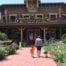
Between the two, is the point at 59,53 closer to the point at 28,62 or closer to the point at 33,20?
the point at 28,62

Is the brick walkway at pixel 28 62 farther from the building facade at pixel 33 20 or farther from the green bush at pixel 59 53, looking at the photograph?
the building facade at pixel 33 20

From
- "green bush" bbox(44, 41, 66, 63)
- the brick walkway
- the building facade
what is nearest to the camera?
"green bush" bbox(44, 41, 66, 63)

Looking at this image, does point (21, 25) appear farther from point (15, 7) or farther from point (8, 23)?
point (15, 7)

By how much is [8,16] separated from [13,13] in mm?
980

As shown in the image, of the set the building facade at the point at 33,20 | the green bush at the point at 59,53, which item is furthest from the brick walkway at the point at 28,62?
the building facade at the point at 33,20

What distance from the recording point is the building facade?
149 ft

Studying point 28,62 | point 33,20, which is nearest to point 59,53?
point 28,62

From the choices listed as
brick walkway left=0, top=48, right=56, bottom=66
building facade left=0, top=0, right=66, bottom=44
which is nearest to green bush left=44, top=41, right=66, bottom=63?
brick walkway left=0, top=48, right=56, bottom=66

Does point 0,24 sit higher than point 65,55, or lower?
lower

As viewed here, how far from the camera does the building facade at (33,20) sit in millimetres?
45531

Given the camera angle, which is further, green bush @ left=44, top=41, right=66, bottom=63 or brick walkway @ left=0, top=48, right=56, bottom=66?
brick walkway @ left=0, top=48, right=56, bottom=66

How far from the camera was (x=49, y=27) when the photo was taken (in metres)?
47.7

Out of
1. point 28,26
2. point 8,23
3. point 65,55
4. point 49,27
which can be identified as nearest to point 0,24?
point 8,23

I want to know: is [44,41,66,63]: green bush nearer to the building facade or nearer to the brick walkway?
the brick walkway
